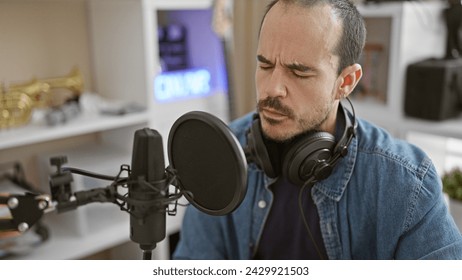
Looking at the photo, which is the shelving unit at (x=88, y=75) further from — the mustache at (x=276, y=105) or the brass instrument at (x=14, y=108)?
the mustache at (x=276, y=105)

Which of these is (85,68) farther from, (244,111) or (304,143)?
(304,143)

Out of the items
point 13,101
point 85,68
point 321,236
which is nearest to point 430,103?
point 321,236

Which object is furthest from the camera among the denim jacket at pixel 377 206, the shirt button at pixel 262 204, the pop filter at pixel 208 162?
the shirt button at pixel 262 204

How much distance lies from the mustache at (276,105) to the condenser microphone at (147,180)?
5.7 inches

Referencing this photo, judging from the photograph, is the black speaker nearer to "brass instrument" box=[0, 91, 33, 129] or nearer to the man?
the man

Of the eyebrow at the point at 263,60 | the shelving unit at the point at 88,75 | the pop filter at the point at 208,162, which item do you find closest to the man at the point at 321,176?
the eyebrow at the point at 263,60

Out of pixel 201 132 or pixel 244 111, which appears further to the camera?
pixel 244 111

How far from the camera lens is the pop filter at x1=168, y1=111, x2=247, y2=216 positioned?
1.37ft

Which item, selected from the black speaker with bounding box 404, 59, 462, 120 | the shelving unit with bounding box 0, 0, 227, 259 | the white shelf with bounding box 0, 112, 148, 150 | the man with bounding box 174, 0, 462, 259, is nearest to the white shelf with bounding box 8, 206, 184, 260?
the shelving unit with bounding box 0, 0, 227, 259

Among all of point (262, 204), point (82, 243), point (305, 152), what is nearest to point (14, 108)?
point (82, 243)

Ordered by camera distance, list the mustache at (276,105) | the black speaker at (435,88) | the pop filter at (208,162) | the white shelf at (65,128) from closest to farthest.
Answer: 1. the pop filter at (208,162)
2. the mustache at (276,105)
3. the white shelf at (65,128)
4. the black speaker at (435,88)

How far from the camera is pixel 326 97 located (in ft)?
1.78

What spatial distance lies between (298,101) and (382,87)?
71cm

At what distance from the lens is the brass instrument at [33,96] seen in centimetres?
113
